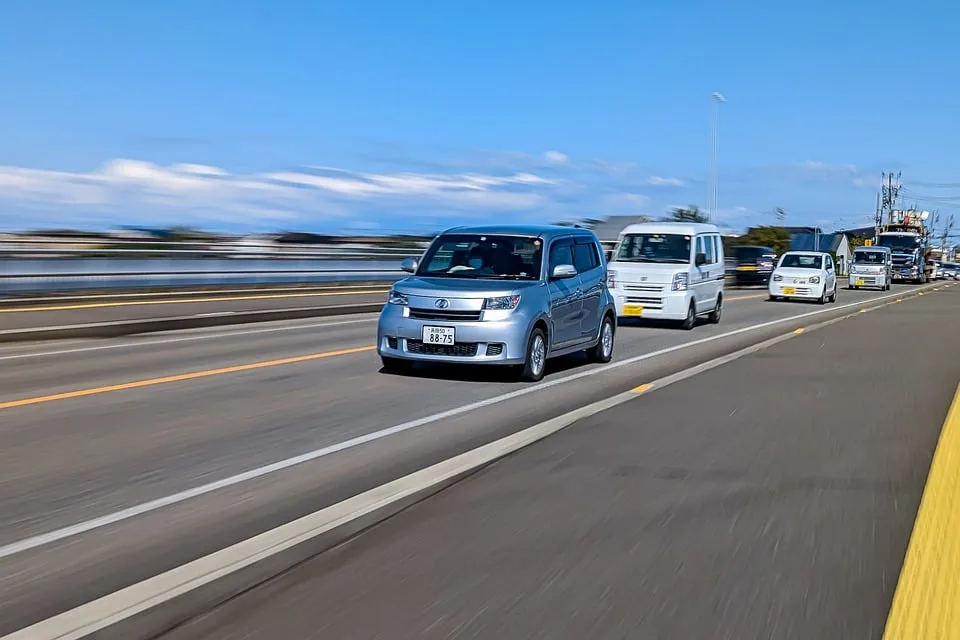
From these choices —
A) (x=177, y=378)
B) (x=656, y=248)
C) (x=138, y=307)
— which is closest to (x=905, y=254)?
(x=656, y=248)

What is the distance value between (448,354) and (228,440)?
403 cm

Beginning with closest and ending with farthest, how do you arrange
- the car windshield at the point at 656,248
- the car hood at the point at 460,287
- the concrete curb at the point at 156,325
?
the car hood at the point at 460,287, the concrete curb at the point at 156,325, the car windshield at the point at 656,248

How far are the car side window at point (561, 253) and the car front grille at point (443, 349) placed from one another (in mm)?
1741

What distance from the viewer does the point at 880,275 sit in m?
53.9

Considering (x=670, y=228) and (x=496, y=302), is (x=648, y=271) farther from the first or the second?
(x=496, y=302)

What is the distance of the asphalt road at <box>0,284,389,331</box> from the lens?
17.2 m

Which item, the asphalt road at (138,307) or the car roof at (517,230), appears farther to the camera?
the asphalt road at (138,307)

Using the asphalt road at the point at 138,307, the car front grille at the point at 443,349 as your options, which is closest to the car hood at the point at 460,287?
the car front grille at the point at 443,349

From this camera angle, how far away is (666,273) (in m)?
21.8

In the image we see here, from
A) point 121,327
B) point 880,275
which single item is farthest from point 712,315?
point 880,275

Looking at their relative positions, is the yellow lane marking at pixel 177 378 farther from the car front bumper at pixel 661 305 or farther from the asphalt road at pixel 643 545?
the car front bumper at pixel 661 305

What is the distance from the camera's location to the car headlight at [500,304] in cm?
1191

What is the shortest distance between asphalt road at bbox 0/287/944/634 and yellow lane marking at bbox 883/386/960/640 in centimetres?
302

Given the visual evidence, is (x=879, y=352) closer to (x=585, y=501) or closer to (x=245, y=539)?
(x=585, y=501)
